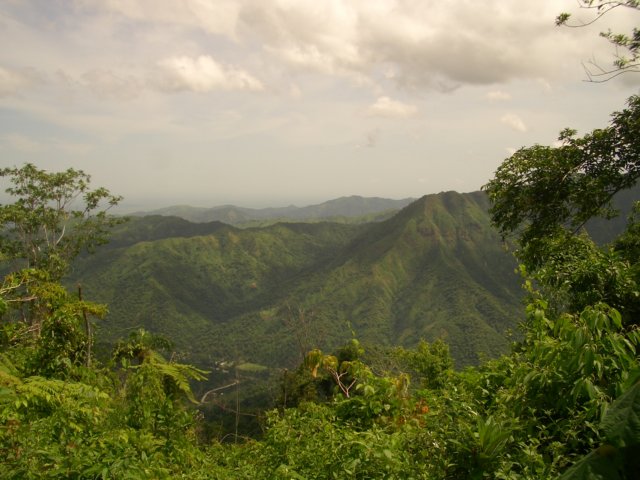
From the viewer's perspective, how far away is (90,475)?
3592mm

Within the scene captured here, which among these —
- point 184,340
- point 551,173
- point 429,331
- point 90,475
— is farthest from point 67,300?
point 184,340

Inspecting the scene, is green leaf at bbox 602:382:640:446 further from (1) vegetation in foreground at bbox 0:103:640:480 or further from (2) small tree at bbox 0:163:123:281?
(2) small tree at bbox 0:163:123:281

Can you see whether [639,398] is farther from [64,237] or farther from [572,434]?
[64,237]

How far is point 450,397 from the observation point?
4.91m

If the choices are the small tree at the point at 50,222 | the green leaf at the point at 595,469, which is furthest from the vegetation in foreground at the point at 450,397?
the small tree at the point at 50,222

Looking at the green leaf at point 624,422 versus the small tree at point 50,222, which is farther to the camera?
the small tree at point 50,222

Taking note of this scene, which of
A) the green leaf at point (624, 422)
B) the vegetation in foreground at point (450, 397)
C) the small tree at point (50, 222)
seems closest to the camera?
the green leaf at point (624, 422)

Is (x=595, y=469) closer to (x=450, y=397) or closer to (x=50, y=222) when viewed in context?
(x=450, y=397)

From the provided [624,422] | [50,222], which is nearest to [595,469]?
[624,422]

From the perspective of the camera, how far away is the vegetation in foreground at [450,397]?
3408mm

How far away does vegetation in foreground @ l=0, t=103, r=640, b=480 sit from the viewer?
11.2 ft

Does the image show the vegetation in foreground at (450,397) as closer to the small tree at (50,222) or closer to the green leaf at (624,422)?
the green leaf at (624,422)

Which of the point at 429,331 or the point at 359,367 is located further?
the point at 429,331

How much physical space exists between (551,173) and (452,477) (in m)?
9.41
